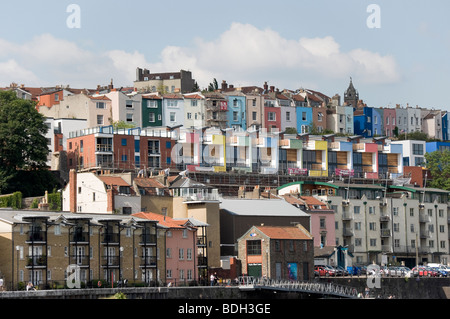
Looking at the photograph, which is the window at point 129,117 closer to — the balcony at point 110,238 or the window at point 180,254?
the window at point 180,254

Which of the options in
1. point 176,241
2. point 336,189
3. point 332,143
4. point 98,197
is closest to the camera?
point 176,241

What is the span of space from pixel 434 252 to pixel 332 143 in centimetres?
2409

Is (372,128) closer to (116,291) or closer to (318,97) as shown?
(318,97)

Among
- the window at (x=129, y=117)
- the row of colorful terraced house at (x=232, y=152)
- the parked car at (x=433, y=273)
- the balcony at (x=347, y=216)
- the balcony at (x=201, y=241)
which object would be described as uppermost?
the window at (x=129, y=117)

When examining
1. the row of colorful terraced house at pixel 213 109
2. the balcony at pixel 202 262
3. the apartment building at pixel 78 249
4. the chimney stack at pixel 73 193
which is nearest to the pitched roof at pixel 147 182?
the chimney stack at pixel 73 193

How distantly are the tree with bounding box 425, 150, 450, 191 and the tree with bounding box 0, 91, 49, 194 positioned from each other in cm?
5531

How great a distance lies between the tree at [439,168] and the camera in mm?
157500

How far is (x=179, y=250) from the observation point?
102 metres

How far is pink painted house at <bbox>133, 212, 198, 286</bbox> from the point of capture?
101 meters

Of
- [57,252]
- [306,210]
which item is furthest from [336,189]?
[57,252]

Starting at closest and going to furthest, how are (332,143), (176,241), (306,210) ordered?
(176,241) → (306,210) → (332,143)

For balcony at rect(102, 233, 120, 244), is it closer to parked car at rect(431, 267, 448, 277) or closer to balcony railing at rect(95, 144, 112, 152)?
balcony railing at rect(95, 144, 112, 152)

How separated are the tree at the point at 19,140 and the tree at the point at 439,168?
55315 millimetres

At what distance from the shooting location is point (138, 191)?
113875 millimetres
